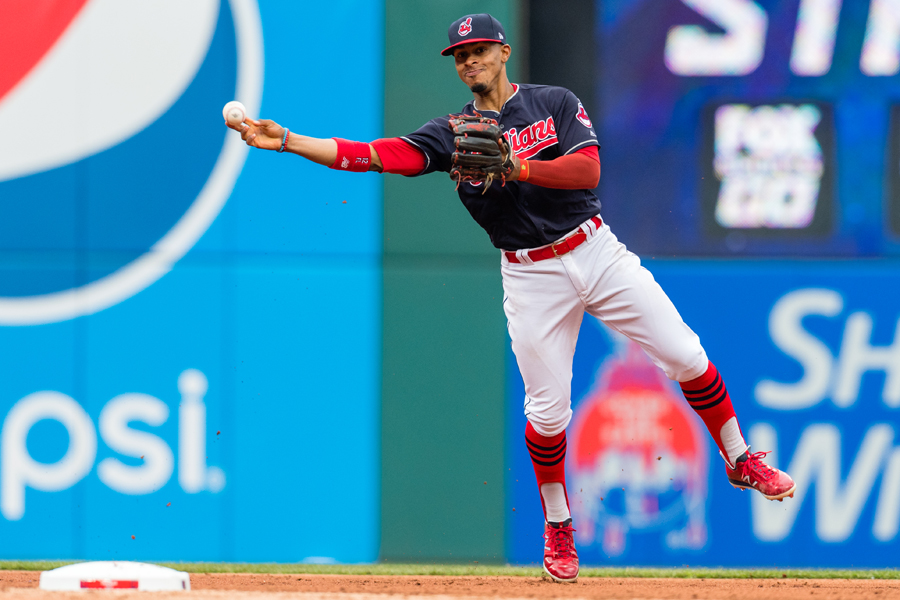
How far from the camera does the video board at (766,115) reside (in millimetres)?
4512

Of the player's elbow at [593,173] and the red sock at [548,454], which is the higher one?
the player's elbow at [593,173]

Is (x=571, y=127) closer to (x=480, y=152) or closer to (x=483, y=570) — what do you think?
(x=480, y=152)

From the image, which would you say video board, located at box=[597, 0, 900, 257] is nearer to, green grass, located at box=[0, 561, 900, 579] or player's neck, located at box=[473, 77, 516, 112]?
player's neck, located at box=[473, 77, 516, 112]

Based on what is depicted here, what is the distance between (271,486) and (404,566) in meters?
0.73

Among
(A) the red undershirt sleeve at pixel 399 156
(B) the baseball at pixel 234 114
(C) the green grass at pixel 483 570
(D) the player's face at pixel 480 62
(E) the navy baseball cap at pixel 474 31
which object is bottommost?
(C) the green grass at pixel 483 570

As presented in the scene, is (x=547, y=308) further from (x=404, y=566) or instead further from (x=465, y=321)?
(x=404, y=566)

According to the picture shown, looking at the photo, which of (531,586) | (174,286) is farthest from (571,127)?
(174,286)

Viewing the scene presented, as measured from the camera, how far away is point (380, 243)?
15.0 ft

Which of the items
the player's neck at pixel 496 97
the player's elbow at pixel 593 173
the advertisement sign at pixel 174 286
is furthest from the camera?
the advertisement sign at pixel 174 286

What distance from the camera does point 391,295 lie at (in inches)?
180

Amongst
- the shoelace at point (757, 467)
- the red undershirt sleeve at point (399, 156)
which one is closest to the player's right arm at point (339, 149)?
the red undershirt sleeve at point (399, 156)

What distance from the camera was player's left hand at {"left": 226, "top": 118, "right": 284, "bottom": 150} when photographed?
3.13 metres

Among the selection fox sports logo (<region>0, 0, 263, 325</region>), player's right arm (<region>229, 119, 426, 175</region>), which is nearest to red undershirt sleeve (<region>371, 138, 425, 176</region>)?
player's right arm (<region>229, 119, 426, 175</region>)

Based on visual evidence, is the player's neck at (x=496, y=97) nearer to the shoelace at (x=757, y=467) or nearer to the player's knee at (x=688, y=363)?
the player's knee at (x=688, y=363)
